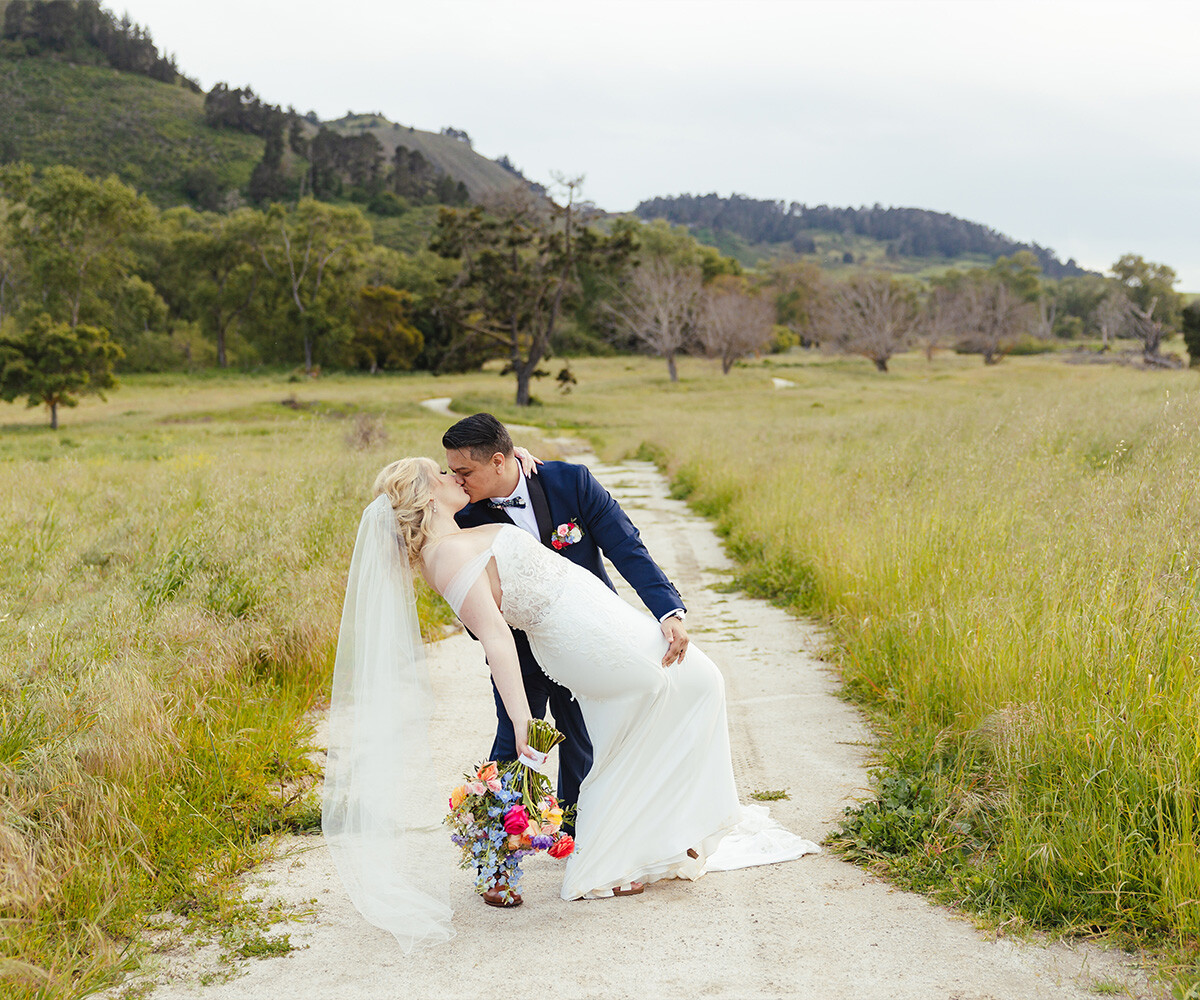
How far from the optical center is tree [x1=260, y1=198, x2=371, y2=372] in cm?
5966

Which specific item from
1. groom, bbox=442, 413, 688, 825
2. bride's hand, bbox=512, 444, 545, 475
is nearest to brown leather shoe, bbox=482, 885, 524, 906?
groom, bbox=442, 413, 688, 825

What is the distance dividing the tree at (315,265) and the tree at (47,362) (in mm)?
28744

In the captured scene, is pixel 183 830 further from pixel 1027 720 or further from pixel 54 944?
pixel 1027 720

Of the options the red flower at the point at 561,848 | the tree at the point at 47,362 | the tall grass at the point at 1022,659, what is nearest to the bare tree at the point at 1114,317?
the tree at the point at 47,362

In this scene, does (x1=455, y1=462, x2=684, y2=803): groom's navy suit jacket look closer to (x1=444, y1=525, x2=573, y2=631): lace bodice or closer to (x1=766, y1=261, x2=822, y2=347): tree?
(x1=444, y1=525, x2=573, y2=631): lace bodice

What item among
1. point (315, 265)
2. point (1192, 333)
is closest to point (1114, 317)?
point (1192, 333)

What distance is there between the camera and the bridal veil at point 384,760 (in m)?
3.37

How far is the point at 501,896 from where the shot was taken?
3609mm

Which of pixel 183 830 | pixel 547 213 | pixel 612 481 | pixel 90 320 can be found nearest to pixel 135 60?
pixel 90 320

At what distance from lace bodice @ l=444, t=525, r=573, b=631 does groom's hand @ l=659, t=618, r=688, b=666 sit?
0.46m

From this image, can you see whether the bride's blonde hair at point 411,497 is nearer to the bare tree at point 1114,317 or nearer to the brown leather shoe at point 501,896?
the brown leather shoe at point 501,896

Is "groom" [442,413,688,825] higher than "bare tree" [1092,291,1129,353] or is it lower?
lower

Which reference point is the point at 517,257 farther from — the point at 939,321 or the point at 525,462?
the point at 939,321

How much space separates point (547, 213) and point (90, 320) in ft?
109
